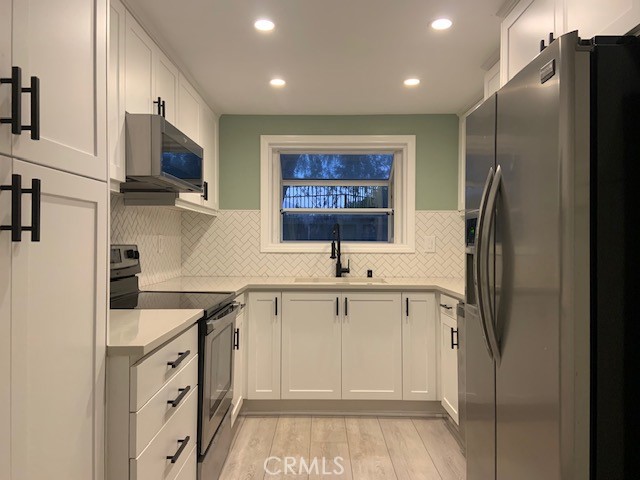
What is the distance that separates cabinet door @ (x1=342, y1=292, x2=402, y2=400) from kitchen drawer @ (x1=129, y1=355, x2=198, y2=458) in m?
1.53

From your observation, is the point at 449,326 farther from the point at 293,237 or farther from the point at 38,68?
the point at 38,68

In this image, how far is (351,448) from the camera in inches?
104

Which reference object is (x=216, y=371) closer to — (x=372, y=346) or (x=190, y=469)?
(x=190, y=469)

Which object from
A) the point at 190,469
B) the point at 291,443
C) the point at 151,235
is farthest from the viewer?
the point at 151,235

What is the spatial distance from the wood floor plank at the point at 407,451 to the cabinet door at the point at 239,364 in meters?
1.00

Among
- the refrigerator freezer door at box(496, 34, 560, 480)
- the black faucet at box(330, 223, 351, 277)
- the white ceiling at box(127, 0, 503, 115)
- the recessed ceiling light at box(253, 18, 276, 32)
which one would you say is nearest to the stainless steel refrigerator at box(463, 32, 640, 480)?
the refrigerator freezer door at box(496, 34, 560, 480)

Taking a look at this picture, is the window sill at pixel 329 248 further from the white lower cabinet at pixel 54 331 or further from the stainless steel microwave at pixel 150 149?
the white lower cabinet at pixel 54 331

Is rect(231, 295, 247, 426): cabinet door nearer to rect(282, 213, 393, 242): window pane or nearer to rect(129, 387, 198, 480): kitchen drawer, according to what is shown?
rect(129, 387, 198, 480): kitchen drawer

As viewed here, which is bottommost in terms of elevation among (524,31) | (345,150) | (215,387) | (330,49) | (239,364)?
(239,364)

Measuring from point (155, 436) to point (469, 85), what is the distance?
288 cm

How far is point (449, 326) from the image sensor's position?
9.31 feet

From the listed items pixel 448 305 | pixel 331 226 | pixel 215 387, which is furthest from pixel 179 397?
pixel 331 226
